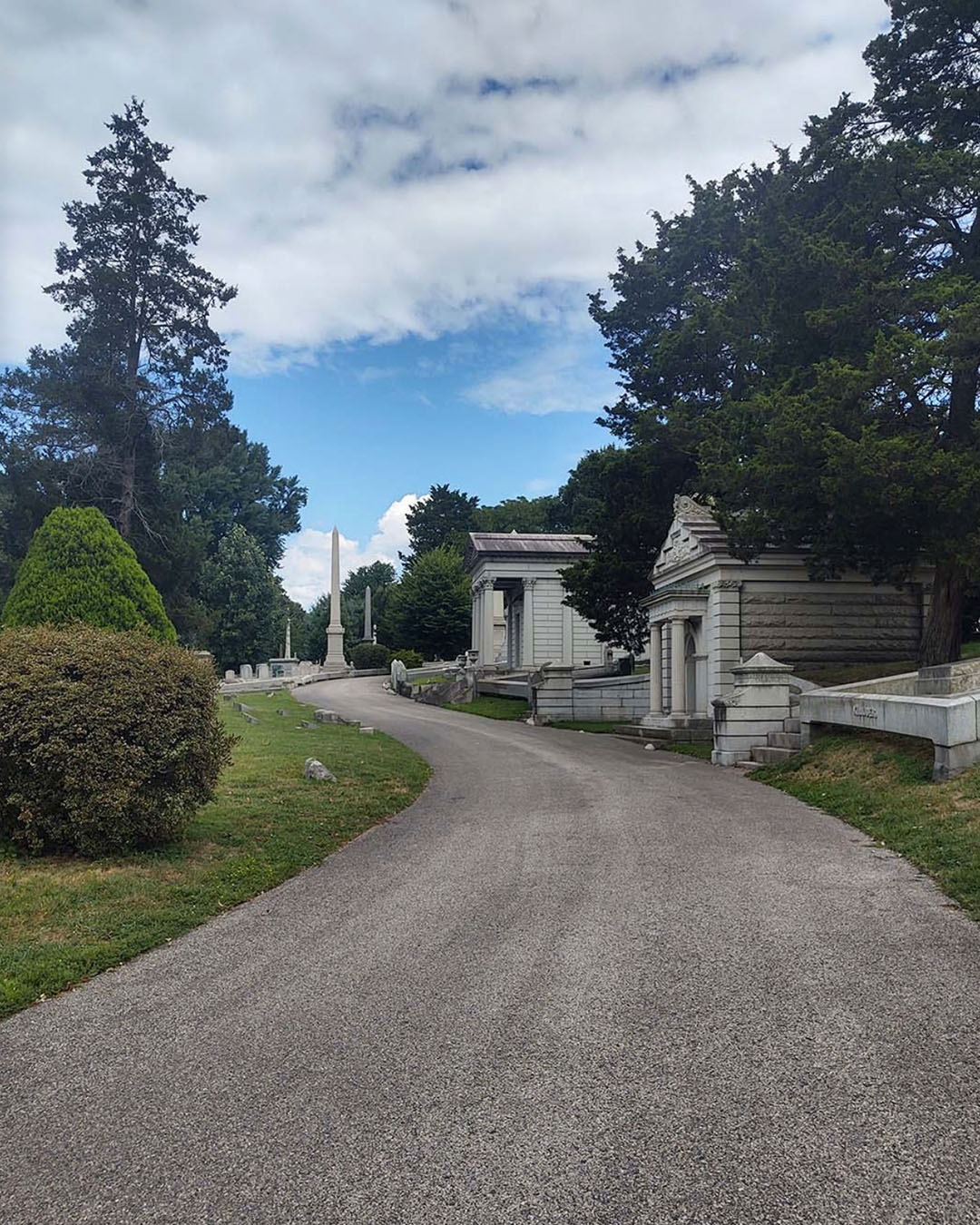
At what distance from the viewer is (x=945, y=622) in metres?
17.2

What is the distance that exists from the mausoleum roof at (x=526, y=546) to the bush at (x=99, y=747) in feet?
131

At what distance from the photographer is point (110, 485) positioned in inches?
1501

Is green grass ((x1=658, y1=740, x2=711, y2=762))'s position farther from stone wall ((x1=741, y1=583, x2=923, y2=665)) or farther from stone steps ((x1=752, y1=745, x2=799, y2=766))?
stone wall ((x1=741, y1=583, x2=923, y2=665))

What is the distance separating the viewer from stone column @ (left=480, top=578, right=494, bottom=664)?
49.1 meters

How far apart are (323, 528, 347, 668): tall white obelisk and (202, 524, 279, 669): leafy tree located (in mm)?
4523

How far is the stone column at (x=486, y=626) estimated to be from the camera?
161ft

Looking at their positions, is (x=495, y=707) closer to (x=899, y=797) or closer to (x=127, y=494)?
(x=127, y=494)

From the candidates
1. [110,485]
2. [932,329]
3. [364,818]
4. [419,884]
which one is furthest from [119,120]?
[419,884]

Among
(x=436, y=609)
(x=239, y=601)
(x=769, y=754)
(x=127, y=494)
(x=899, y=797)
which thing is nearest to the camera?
(x=899, y=797)

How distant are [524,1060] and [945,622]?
16190 millimetres

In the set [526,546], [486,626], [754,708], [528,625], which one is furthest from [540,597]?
[754,708]

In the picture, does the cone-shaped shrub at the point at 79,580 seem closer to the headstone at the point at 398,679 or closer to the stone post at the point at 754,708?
the stone post at the point at 754,708

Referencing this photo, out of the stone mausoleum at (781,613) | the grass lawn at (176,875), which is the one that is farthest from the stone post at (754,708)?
the grass lawn at (176,875)

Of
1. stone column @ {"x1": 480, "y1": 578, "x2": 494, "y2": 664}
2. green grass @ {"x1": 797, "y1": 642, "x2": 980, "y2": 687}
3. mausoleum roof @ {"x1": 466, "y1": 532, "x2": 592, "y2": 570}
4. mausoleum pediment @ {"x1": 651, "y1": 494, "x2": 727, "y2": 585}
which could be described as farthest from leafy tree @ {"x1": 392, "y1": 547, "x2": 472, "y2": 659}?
green grass @ {"x1": 797, "y1": 642, "x2": 980, "y2": 687}
